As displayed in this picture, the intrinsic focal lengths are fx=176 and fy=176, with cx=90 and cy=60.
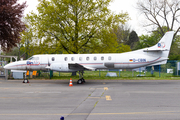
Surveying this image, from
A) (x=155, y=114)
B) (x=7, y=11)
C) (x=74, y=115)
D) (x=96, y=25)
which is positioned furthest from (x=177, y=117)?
(x=7, y=11)

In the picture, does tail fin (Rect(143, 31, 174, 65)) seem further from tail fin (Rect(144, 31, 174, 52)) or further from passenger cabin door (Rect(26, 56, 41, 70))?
passenger cabin door (Rect(26, 56, 41, 70))

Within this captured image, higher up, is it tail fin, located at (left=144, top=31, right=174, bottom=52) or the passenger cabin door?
tail fin, located at (left=144, top=31, right=174, bottom=52)

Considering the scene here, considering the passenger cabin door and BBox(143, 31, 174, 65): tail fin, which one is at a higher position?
BBox(143, 31, 174, 65): tail fin

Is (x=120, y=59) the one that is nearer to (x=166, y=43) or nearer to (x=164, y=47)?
(x=164, y=47)

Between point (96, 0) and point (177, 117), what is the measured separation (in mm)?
20719

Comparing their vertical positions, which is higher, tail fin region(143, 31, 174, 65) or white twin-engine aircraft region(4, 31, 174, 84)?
tail fin region(143, 31, 174, 65)

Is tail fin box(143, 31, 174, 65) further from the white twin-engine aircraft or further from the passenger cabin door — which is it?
the passenger cabin door

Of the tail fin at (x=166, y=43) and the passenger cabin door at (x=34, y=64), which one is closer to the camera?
the tail fin at (x=166, y=43)

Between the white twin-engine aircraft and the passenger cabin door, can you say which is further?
the passenger cabin door

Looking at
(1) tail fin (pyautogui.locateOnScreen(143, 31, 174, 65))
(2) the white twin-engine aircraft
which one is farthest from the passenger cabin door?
(1) tail fin (pyautogui.locateOnScreen(143, 31, 174, 65))

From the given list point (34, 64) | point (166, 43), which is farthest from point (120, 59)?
point (34, 64)

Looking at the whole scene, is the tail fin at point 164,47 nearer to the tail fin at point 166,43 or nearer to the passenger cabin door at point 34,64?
the tail fin at point 166,43

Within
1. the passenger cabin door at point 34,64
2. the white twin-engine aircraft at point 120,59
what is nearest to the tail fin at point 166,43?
the white twin-engine aircraft at point 120,59

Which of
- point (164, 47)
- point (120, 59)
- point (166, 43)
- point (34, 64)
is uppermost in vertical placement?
point (166, 43)
